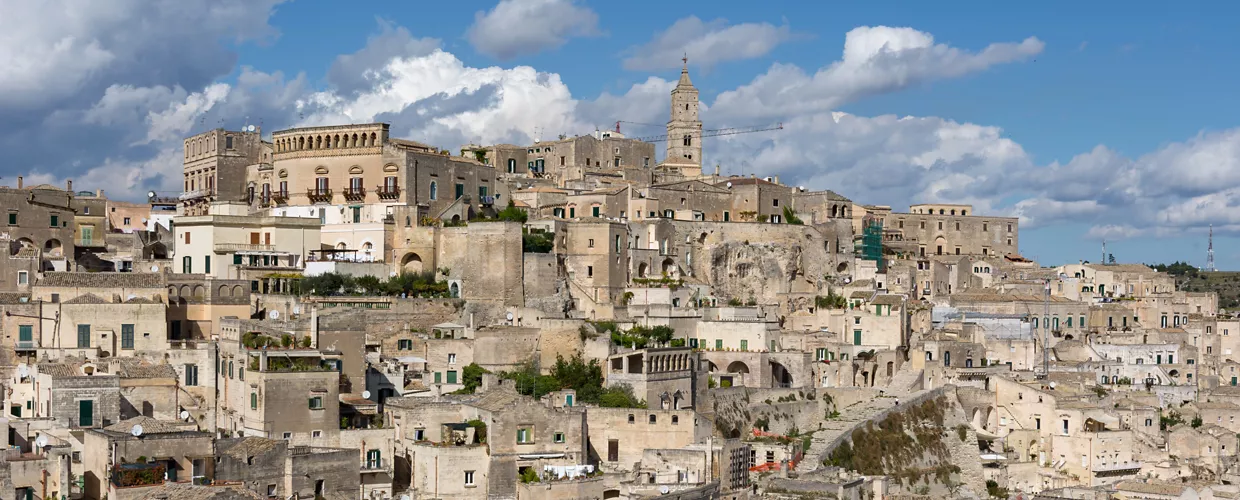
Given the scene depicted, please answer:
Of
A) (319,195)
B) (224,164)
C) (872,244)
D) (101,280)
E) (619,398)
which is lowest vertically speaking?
(619,398)

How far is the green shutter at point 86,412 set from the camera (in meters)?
40.7

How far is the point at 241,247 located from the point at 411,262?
6367 millimetres

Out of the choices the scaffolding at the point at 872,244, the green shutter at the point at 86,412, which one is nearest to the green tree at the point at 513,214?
the scaffolding at the point at 872,244

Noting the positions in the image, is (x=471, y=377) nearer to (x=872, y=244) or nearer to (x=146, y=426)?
(x=146, y=426)

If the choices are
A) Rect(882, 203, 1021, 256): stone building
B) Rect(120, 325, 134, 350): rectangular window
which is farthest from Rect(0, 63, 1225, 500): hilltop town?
Rect(882, 203, 1021, 256): stone building

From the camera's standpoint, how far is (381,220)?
58.9m

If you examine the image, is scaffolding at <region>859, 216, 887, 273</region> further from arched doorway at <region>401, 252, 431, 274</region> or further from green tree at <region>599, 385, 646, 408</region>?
green tree at <region>599, 385, 646, 408</region>

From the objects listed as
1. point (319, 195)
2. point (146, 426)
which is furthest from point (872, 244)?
point (146, 426)

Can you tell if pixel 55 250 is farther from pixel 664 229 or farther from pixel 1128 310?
pixel 1128 310

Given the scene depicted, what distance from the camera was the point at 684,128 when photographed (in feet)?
289

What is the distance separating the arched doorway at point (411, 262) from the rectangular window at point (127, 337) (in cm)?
1288

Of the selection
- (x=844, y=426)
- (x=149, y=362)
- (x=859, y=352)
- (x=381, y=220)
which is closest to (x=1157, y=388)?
(x=859, y=352)

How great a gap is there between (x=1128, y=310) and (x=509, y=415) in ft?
126

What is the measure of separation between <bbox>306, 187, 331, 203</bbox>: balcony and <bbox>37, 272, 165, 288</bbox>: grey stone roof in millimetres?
11882
